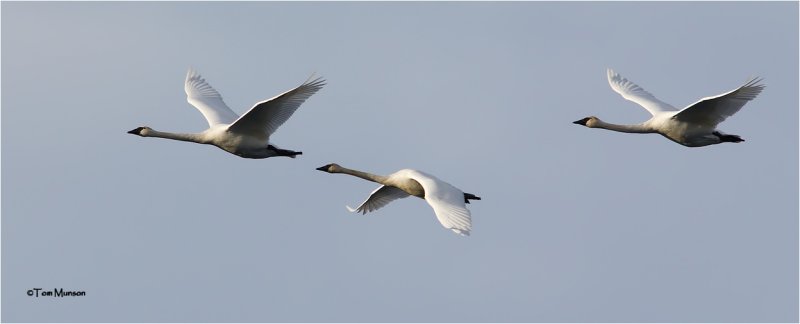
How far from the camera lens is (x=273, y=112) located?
2983cm

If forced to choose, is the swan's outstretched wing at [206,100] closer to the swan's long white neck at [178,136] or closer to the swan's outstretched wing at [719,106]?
the swan's long white neck at [178,136]

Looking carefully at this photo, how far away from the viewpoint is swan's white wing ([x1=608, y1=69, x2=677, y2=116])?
33.3 metres

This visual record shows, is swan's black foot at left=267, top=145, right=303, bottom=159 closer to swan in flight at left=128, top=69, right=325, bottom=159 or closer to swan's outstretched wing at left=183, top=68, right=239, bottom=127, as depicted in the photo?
swan in flight at left=128, top=69, right=325, bottom=159

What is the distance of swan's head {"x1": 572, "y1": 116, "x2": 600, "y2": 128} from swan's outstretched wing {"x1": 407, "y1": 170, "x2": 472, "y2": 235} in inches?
219

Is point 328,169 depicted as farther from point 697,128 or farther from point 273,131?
point 697,128

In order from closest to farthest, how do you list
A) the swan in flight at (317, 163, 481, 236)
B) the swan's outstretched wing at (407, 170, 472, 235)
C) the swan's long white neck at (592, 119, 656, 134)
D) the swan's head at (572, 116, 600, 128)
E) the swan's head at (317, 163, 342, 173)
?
1. the swan's outstretched wing at (407, 170, 472, 235)
2. the swan in flight at (317, 163, 481, 236)
3. the swan's head at (317, 163, 342, 173)
4. the swan's long white neck at (592, 119, 656, 134)
5. the swan's head at (572, 116, 600, 128)

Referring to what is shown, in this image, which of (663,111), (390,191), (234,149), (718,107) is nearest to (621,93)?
(663,111)

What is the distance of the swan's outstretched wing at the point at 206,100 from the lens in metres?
33.2

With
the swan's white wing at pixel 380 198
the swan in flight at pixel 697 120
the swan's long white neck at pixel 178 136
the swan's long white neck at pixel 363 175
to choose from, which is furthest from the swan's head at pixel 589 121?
the swan's long white neck at pixel 178 136

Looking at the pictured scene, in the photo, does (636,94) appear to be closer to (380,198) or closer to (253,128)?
(380,198)

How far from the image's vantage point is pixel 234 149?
101 ft

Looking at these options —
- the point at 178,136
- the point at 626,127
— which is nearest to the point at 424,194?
the point at 626,127

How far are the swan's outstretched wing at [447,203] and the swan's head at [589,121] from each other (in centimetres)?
556

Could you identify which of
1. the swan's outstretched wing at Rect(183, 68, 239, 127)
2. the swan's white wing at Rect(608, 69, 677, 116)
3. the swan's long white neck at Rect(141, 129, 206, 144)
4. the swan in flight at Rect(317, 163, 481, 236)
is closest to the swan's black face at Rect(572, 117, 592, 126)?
the swan's white wing at Rect(608, 69, 677, 116)
